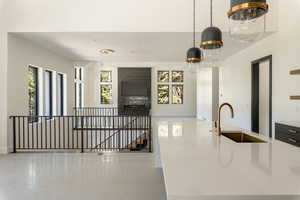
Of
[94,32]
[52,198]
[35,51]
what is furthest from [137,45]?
[52,198]

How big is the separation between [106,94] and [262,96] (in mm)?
8787

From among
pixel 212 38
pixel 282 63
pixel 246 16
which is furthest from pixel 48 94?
pixel 282 63

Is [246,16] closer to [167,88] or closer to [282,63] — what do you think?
[282,63]

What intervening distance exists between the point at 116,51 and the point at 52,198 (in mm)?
4746

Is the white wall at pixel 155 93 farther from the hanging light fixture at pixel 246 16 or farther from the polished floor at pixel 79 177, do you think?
the hanging light fixture at pixel 246 16

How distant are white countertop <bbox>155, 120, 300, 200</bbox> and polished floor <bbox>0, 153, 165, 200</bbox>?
138 cm

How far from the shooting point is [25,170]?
3.33 metres

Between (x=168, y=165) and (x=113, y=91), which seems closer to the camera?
(x=168, y=165)

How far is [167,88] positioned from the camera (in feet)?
38.8

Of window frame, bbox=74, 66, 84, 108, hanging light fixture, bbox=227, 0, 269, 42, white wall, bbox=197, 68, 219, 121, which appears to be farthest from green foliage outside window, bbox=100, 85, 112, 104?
hanging light fixture, bbox=227, 0, 269, 42

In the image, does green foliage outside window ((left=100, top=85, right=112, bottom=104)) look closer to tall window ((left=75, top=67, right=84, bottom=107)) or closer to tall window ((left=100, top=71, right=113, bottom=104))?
tall window ((left=100, top=71, right=113, bottom=104))

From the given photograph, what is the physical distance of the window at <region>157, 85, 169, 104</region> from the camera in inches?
465

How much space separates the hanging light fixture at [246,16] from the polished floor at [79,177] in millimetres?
2176

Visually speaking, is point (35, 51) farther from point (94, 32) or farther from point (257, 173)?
point (257, 173)
